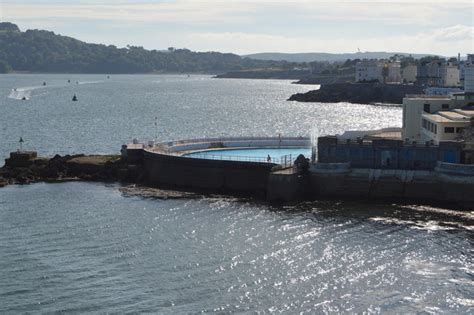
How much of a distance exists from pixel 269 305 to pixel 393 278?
640 centimetres

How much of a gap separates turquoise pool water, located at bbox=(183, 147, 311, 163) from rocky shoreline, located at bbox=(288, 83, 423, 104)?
9274 centimetres

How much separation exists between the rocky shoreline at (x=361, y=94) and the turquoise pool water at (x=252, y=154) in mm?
92738

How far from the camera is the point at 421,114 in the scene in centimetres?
6138

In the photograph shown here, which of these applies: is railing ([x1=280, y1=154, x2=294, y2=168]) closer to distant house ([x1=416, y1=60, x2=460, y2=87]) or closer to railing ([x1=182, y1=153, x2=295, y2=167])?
railing ([x1=182, y1=153, x2=295, y2=167])

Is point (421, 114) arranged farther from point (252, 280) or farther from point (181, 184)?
point (252, 280)

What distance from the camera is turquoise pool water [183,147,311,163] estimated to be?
59.0 m

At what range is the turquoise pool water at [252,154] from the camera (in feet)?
194

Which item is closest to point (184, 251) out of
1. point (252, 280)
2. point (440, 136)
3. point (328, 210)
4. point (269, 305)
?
point (252, 280)

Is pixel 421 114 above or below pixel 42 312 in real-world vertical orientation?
above

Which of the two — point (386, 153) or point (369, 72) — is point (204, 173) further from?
point (369, 72)

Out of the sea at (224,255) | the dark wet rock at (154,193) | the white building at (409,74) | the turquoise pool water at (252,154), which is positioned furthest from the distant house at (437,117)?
the white building at (409,74)

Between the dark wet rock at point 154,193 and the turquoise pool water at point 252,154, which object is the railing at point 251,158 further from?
the dark wet rock at point 154,193

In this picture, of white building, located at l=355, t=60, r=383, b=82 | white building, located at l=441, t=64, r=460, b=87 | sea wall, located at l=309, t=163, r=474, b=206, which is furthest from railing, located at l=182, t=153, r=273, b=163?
white building, located at l=355, t=60, r=383, b=82

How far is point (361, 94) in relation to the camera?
168 meters
